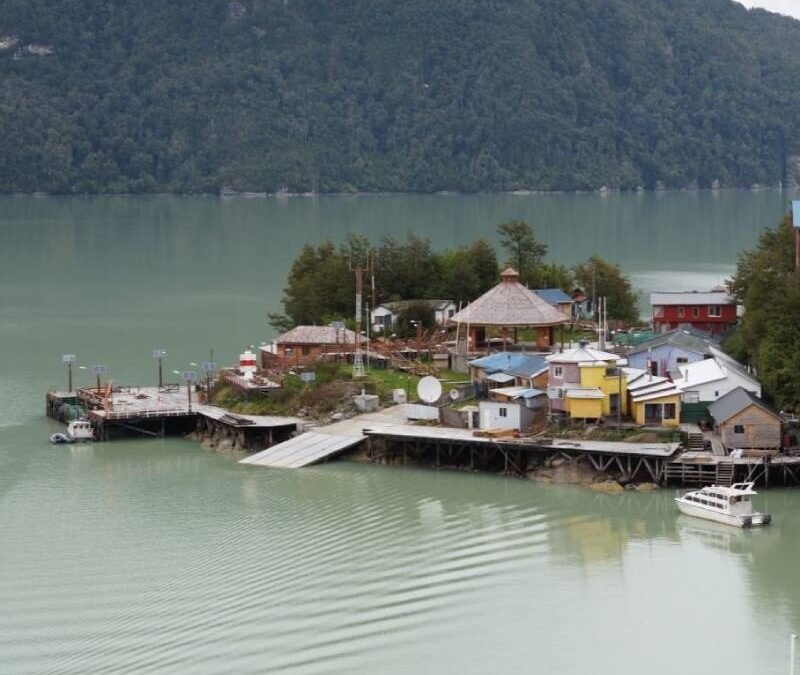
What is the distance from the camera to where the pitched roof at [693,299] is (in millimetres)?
44562

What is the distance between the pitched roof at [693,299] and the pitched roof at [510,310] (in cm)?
472

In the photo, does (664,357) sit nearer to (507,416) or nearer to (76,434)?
(507,416)

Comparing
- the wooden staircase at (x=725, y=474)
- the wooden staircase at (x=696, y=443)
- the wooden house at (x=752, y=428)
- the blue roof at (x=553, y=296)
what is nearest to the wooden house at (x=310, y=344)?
the blue roof at (x=553, y=296)

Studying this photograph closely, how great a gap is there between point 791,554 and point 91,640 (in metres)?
11.2

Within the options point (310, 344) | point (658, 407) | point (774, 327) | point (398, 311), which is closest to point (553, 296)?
point (398, 311)

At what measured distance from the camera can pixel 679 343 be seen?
126 feet

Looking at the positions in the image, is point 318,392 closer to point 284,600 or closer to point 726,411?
point 726,411

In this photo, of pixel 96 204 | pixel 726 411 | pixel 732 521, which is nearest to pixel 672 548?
pixel 732 521

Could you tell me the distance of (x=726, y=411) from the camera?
1288 inches

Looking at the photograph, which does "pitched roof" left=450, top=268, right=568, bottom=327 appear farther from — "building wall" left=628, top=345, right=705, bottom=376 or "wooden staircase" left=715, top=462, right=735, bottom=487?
"wooden staircase" left=715, top=462, right=735, bottom=487

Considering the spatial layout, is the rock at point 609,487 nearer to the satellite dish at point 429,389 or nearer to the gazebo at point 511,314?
the satellite dish at point 429,389

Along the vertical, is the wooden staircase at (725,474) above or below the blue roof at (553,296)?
below

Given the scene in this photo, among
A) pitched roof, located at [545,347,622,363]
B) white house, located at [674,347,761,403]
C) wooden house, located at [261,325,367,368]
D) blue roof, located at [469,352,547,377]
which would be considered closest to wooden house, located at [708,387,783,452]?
white house, located at [674,347,761,403]

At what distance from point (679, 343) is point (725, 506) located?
943 cm
